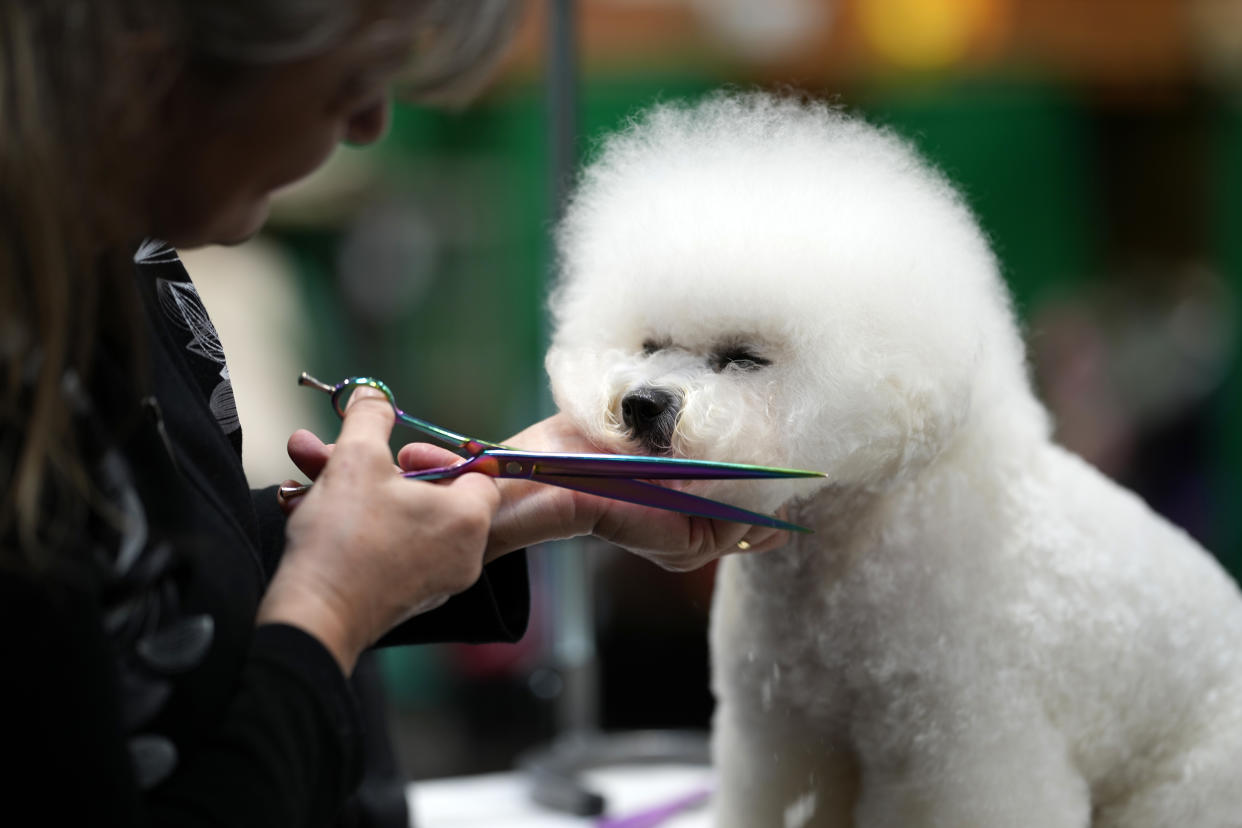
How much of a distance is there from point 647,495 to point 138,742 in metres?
0.31

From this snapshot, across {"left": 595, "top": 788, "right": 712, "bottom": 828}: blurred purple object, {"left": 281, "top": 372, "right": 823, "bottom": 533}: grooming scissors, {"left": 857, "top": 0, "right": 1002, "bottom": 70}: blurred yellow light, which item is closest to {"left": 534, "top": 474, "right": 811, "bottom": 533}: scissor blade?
{"left": 281, "top": 372, "right": 823, "bottom": 533}: grooming scissors

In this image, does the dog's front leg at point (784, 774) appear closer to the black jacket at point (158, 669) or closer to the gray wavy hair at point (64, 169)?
the black jacket at point (158, 669)

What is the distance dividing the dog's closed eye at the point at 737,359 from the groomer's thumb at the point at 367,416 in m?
0.25

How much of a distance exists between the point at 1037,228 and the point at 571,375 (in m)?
1.87

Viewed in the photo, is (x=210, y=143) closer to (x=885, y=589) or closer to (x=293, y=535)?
(x=293, y=535)

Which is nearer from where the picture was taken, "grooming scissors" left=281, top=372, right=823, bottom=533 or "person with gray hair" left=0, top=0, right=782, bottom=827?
"person with gray hair" left=0, top=0, right=782, bottom=827

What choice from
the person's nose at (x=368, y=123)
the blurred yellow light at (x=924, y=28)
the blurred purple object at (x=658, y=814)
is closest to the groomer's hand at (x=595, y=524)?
the person's nose at (x=368, y=123)

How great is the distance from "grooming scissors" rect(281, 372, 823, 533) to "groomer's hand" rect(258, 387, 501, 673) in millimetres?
53

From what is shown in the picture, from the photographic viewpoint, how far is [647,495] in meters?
0.67

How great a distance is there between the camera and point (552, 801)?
1145mm

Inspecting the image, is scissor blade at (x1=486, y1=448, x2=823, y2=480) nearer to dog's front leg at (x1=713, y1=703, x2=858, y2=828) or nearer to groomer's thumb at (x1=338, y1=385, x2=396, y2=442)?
groomer's thumb at (x1=338, y1=385, x2=396, y2=442)

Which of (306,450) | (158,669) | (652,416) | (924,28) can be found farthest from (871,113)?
(158,669)

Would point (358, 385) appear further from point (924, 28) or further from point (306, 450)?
point (924, 28)

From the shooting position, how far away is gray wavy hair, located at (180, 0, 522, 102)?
1.45 ft
